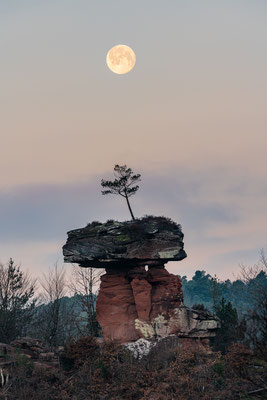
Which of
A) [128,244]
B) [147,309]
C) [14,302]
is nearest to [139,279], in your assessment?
[147,309]

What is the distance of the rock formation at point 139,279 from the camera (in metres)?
31.8

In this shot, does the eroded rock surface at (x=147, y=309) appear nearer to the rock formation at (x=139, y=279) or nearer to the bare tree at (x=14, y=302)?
the rock formation at (x=139, y=279)

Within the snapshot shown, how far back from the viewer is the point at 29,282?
156ft

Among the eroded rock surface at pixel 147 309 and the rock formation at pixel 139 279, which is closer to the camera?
the eroded rock surface at pixel 147 309

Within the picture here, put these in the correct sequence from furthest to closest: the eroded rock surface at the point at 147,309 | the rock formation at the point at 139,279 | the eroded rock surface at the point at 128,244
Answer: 1. the eroded rock surface at the point at 128,244
2. the rock formation at the point at 139,279
3. the eroded rock surface at the point at 147,309

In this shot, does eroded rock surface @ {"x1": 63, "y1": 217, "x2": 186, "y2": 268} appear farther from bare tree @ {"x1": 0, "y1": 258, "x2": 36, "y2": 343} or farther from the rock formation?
bare tree @ {"x1": 0, "y1": 258, "x2": 36, "y2": 343}

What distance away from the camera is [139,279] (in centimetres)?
3353

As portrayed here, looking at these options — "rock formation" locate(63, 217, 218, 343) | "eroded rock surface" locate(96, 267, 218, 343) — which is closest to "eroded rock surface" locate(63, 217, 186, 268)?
"rock formation" locate(63, 217, 218, 343)

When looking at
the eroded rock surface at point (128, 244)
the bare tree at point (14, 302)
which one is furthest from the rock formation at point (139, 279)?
the bare tree at point (14, 302)

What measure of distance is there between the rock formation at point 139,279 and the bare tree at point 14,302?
1263cm

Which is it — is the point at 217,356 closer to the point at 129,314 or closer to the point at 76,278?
the point at 129,314

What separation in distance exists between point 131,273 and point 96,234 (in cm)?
430

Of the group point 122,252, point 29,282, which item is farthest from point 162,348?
point 29,282

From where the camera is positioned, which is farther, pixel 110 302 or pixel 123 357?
pixel 110 302
